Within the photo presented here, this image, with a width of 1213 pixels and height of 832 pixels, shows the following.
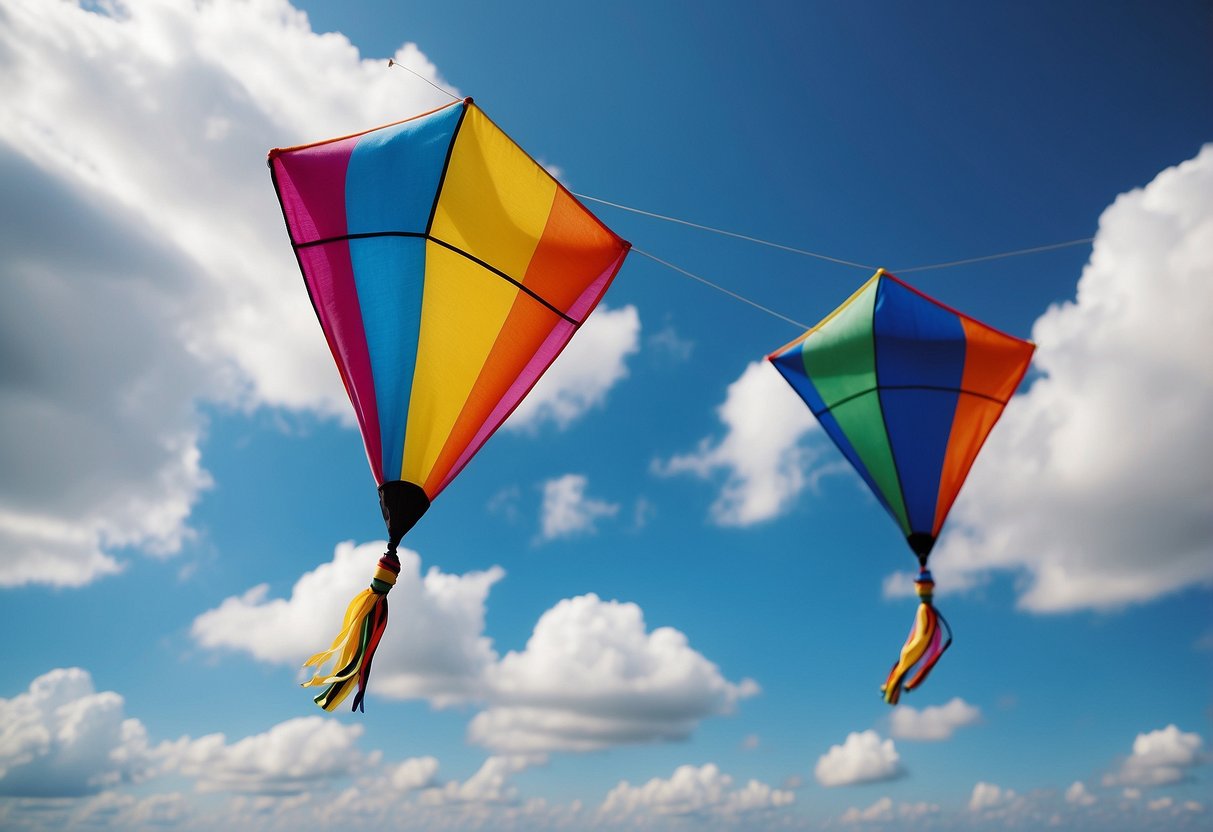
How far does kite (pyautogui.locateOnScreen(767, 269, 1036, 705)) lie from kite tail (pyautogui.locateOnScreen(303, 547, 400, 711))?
5722 mm

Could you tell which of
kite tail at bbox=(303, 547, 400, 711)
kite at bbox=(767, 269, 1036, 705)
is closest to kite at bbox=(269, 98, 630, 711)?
kite tail at bbox=(303, 547, 400, 711)

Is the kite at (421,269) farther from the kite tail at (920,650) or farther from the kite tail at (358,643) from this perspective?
the kite tail at (920,650)

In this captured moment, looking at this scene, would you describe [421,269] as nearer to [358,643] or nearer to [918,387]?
[358,643]

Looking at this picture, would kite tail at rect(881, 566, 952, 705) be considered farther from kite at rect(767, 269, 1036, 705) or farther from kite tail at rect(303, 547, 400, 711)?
kite tail at rect(303, 547, 400, 711)

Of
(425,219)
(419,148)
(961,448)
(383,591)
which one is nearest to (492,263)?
(425,219)

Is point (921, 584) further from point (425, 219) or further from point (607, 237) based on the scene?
point (425, 219)

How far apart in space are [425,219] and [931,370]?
586cm

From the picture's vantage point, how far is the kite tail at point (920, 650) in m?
7.29

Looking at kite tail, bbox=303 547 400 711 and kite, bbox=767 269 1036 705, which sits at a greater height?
kite, bbox=767 269 1036 705

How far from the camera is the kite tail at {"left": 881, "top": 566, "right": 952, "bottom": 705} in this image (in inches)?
287

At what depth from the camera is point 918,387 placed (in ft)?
27.9

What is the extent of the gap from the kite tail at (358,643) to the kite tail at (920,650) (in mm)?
4955

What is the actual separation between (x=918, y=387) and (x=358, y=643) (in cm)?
658

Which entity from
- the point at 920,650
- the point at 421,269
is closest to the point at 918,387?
the point at 920,650
